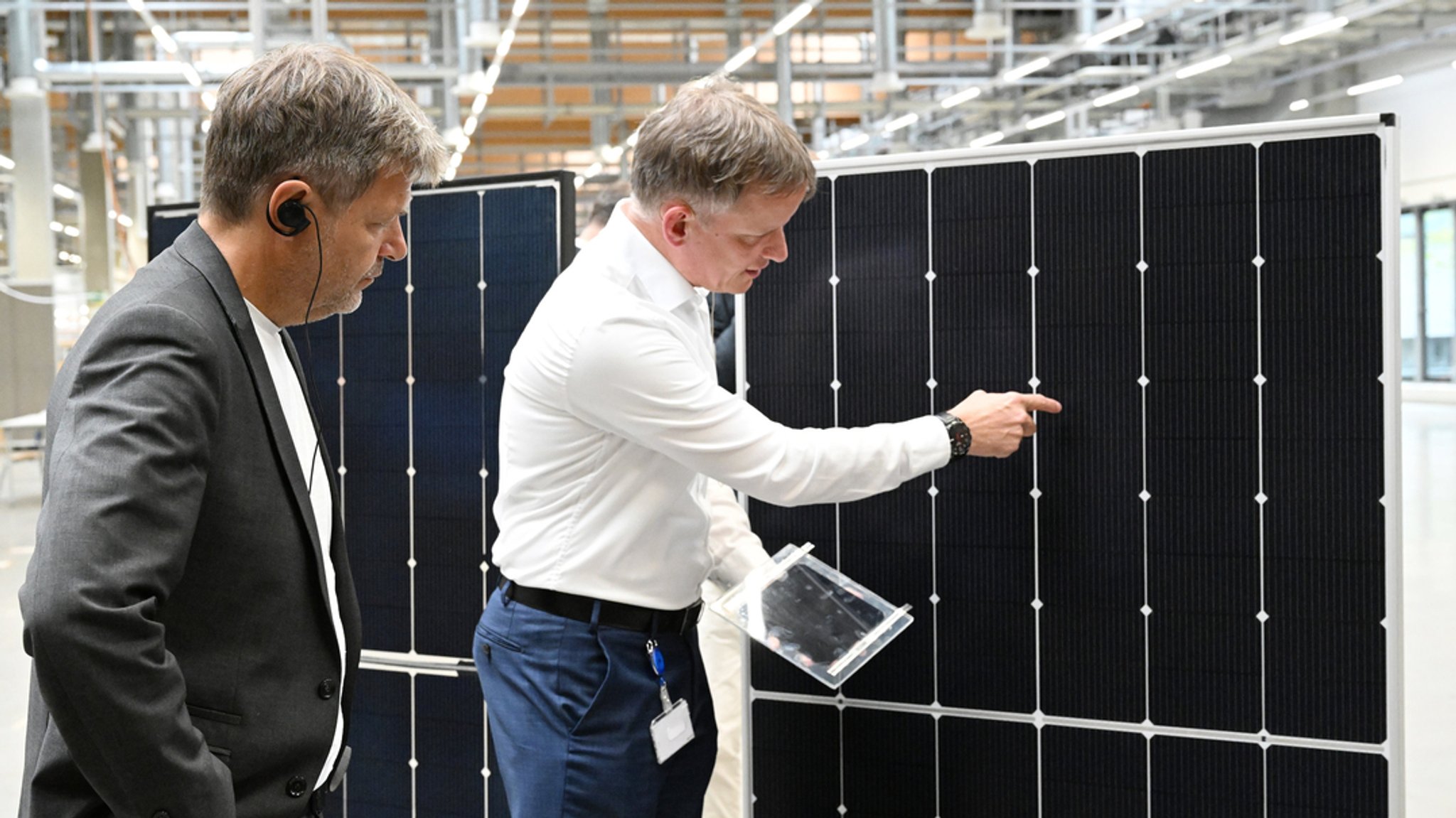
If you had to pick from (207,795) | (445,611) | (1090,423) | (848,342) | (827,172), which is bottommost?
(445,611)

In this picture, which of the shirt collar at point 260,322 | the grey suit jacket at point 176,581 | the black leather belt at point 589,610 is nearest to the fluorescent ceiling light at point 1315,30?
the black leather belt at point 589,610

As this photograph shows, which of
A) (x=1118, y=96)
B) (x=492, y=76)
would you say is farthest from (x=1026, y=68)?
(x=492, y=76)

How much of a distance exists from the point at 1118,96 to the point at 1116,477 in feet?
48.9

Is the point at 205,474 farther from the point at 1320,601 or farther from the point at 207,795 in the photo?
the point at 1320,601

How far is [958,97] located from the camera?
15586mm

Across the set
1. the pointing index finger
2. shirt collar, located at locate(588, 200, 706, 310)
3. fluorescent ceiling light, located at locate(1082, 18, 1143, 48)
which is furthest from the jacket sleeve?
fluorescent ceiling light, located at locate(1082, 18, 1143, 48)

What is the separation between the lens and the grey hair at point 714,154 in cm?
204

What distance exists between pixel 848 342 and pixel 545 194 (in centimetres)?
87

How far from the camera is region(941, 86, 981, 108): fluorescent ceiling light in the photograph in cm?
1534

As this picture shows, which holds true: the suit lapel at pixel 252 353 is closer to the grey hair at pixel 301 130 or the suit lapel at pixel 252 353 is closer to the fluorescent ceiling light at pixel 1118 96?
the grey hair at pixel 301 130

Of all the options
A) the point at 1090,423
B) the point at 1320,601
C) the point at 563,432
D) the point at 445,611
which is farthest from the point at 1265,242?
the point at 445,611

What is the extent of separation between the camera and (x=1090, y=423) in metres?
2.46

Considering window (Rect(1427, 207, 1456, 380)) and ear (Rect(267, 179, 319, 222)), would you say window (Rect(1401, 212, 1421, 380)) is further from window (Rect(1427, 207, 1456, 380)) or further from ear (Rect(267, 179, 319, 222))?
ear (Rect(267, 179, 319, 222))

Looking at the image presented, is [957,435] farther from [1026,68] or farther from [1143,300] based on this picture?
[1026,68]
